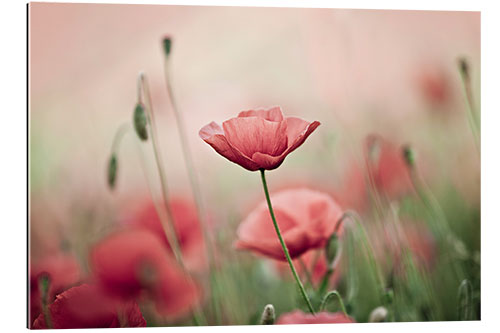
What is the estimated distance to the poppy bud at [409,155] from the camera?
2520mm

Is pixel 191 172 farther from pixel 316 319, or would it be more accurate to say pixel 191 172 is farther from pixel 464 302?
pixel 464 302

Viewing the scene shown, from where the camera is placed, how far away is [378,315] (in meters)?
2.39

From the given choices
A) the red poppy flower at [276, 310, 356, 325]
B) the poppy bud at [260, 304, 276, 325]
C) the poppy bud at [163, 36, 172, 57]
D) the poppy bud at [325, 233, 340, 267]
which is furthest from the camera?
the poppy bud at [163, 36, 172, 57]

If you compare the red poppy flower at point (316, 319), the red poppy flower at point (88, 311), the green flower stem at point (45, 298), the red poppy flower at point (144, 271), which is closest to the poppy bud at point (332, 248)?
the red poppy flower at point (316, 319)

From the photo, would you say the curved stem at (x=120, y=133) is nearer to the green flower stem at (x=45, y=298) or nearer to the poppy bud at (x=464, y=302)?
the green flower stem at (x=45, y=298)

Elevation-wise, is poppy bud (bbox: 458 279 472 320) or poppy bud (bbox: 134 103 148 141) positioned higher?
poppy bud (bbox: 134 103 148 141)

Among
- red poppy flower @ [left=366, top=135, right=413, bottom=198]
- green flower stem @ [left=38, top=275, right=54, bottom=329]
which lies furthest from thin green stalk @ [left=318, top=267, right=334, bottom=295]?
green flower stem @ [left=38, top=275, right=54, bottom=329]

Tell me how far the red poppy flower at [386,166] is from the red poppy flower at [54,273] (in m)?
0.96

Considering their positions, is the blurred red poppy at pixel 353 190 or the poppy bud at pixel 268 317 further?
the blurred red poppy at pixel 353 190

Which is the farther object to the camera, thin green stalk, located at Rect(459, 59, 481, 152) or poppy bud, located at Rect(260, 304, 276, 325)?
thin green stalk, located at Rect(459, 59, 481, 152)

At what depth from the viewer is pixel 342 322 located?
82.3 inches

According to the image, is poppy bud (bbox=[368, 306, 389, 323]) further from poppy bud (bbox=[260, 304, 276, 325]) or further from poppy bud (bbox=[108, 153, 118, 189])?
poppy bud (bbox=[108, 153, 118, 189])

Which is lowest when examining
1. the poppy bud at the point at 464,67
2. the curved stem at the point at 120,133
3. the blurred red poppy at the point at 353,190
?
the blurred red poppy at the point at 353,190

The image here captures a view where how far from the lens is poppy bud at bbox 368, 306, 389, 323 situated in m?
2.39
